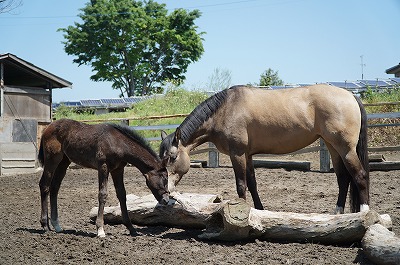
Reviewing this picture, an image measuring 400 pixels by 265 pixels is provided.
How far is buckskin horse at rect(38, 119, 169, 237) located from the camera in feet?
20.3

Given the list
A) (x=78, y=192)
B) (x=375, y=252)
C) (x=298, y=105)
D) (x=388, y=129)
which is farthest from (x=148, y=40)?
(x=375, y=252)

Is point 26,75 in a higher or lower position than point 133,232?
higher

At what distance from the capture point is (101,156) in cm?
618

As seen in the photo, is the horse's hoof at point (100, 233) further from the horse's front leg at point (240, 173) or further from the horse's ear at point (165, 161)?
the horse's front leg at point (240, 173)

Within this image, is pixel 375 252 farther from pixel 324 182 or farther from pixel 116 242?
pixel 324 182

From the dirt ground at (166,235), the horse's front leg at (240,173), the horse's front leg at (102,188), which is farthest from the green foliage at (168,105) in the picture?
the horse's front leg at (102,188)

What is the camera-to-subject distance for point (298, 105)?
7.08 m

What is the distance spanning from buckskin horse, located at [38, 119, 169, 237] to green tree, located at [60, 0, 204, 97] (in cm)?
3378

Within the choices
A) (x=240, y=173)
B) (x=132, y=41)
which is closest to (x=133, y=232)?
(x=240, y=173)

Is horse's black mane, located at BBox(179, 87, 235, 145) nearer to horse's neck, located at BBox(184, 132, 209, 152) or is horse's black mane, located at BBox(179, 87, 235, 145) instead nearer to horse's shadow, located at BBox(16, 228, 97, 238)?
horse's neck, located at BBox(184, 132, 209, 152)

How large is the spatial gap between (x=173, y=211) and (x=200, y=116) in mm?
1513

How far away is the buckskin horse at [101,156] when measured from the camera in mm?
6199

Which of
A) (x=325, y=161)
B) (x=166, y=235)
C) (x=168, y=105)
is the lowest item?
(x=166, y=235)

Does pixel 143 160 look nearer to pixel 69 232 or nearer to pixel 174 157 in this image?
pixel 174 157
